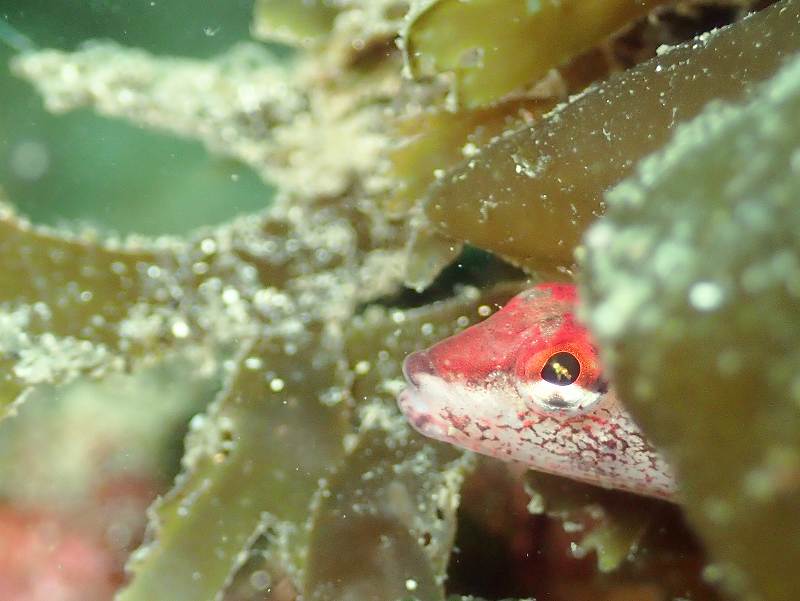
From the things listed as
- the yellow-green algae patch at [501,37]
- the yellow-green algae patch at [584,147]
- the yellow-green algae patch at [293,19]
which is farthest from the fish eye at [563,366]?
the yellow-green algae patch at [293,19]

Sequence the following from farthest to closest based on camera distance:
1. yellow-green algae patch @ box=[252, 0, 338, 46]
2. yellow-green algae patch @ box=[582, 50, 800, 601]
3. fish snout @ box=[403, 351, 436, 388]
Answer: yellow-green algae patch @ box=[252, 0, 338, 46], fish snout @ box=[403, 351, 436, 388], yellow-green algae patch @ box=[582, 50, 800, 601]

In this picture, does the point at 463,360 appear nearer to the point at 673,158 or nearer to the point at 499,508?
the point at 499,508

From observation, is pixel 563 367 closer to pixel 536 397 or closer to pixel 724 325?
A: pixel 536 397

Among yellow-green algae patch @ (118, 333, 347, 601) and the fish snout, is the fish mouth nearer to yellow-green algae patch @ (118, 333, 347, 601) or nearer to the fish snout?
the fish snout

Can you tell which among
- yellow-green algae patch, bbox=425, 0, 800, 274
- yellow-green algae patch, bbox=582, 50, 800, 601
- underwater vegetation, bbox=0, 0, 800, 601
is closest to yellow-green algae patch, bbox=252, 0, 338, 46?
underwater vegetation, bbox=0, 0, 800, 601

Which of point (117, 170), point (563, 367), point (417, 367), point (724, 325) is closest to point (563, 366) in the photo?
point (563, 367)

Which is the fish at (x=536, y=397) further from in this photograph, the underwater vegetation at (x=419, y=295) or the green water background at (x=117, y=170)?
the green water background at (x=117, y=170)

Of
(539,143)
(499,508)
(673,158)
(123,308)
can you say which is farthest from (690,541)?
(123,308)
